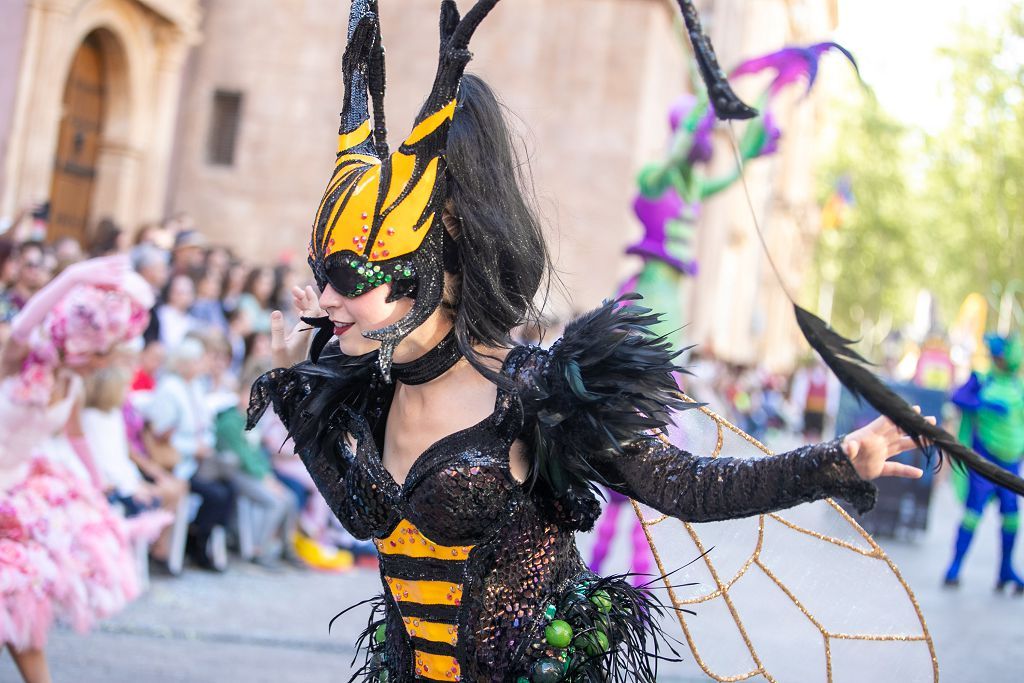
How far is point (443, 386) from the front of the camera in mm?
2701

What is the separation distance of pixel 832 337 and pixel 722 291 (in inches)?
1253

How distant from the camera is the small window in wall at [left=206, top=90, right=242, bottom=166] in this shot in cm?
2023

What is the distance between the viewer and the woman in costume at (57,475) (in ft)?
14.5

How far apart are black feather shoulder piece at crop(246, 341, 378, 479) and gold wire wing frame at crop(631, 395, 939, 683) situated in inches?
25.7

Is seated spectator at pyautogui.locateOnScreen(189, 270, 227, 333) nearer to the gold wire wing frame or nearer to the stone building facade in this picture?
the gold wire wing frame

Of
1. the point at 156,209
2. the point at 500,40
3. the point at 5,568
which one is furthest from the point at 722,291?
the point at 5,568

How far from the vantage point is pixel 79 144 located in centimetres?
1631

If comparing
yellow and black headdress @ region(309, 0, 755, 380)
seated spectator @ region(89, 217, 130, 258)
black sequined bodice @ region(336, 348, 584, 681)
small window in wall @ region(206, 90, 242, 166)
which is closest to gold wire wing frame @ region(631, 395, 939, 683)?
black sequined bodice @ region(336, 348, 584, 681)

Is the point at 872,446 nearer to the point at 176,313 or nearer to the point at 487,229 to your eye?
the point at 487,229

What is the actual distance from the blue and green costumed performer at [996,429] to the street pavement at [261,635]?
0.47 meters

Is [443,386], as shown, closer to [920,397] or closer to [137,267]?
[137,267]

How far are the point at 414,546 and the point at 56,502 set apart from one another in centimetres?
251

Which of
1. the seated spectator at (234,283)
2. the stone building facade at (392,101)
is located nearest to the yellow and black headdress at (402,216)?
the seated spectator at (234,283)

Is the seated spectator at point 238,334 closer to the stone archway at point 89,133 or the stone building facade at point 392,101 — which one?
the stone archway at point 89,133
